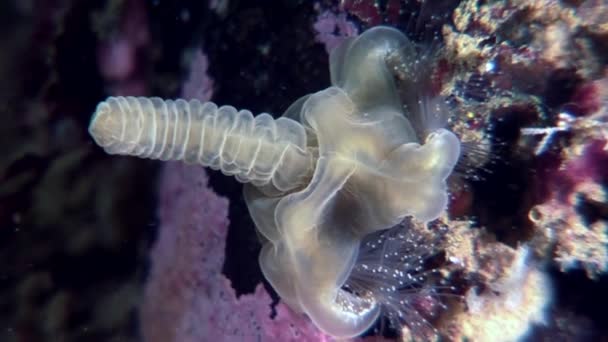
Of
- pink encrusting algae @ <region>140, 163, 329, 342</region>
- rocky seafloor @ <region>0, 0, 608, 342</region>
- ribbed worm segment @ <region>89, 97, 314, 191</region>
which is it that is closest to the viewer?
rocky seafloor @ <region>0, 0, 608, 342</region>

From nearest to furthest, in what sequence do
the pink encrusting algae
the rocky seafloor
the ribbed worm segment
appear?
the rocky seafloor
the ribbed worm segment
the pink encrusting algae

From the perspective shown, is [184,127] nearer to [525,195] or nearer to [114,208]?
[525,195]

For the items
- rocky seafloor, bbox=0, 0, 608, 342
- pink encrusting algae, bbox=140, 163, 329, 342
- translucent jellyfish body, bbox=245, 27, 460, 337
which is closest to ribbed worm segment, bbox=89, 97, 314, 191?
translucent jellyfish body, bbox=245, 27, 460, 337

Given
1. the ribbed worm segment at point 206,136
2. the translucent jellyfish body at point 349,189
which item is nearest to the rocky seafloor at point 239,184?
the translucent jellyfish body at point 349,189

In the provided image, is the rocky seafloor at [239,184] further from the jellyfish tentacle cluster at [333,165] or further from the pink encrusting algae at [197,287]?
the jellyfish tentacle cluster at [333,165]

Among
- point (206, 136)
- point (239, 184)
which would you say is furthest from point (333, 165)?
point (239, 184)

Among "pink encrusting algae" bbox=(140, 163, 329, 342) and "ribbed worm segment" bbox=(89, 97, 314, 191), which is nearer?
"ribbed worm segment" bbox=(89, 97, 314, 191)

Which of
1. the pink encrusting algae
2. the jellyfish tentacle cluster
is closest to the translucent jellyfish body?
the jellyfish tentacle cluster

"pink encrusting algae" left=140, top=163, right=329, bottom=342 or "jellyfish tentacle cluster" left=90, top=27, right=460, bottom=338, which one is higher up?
"jellyfish tentacle cluster" left=90, top=27, right=460, bottom=338

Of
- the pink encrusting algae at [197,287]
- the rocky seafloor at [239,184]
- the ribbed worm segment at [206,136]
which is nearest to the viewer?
the rocky seafloor at [239,184]

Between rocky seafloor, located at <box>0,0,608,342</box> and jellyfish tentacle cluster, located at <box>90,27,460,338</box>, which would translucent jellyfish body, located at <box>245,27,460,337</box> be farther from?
rocky seafloor, located at <box>0,0,608,342</box>
